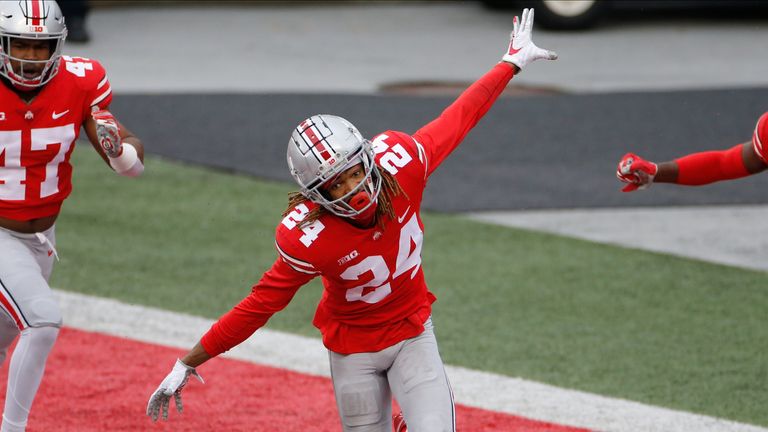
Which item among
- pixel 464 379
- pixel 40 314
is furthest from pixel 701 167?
pixel 40 314

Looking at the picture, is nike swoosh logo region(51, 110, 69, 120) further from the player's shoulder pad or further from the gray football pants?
the gray football pants

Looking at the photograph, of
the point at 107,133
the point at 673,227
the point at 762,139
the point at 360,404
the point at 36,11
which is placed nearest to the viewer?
the point at 360,404

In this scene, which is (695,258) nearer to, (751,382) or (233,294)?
(751,382)

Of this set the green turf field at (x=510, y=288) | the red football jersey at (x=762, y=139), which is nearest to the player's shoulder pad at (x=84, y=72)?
the green turf field at (x=510, y=288)

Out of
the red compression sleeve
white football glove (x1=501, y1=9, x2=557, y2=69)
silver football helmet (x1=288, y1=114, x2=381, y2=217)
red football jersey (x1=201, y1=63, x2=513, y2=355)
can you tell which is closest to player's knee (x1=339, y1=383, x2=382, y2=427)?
red football jersey (x1=201, y1=63, x2=513, y2=355)

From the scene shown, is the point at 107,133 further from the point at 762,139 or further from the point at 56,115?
the point at 762,139

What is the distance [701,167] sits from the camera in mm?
6406

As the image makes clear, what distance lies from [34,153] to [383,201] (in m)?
1.70

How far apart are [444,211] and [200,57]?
6.67m

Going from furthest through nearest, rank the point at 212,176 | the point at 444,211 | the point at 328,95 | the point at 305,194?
the point at 328,95, the point at 212,176, the point at 444,211, the point at 305,194

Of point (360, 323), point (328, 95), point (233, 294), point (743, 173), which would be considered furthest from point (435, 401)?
point (328, 95)

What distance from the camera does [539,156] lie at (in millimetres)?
11547

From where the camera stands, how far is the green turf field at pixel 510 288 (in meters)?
6.89

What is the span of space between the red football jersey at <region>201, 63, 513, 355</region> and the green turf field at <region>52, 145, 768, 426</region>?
1980mm
